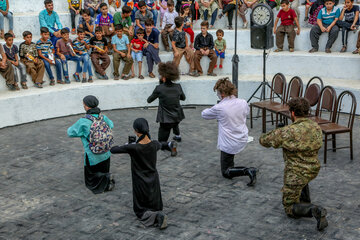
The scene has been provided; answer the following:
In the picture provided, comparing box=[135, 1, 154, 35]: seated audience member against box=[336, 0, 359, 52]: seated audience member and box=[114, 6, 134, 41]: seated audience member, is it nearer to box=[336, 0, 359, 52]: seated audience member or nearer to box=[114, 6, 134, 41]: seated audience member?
box=[114, 6, 134, 41]: seated audience member

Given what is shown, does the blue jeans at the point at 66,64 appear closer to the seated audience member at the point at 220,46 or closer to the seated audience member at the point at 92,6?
the seated audience member at the point at 92,6

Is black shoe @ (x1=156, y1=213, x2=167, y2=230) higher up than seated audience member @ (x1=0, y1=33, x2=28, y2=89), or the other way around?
seated audience member @ (x1=0, y1=33, x2=28, y2=89)

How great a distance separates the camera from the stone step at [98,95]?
10.6 meters

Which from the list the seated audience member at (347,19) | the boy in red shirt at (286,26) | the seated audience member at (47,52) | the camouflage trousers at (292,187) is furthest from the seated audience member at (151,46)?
the camouflage trousers at (292,187)

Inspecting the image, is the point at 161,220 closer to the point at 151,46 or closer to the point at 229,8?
the point at 151,46

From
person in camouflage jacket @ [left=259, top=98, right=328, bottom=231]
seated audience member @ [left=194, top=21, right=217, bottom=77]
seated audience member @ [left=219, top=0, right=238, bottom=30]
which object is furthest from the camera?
seated audience member @ [left=219, top=0, right=238, bottom=30]

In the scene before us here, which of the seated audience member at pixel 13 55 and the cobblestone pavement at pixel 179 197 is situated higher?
the seated audience member at pixel 13 55

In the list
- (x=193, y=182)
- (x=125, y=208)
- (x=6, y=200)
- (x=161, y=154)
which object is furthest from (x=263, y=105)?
(x=6, y=200)

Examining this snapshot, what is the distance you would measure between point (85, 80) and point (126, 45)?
56.0 inches

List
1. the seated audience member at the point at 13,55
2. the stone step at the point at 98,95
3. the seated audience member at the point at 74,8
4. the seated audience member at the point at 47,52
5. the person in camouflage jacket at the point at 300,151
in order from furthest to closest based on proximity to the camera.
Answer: the seated audience member at the point at 74,8
the seated audience member at the point at 47,52
the seated audience member at the point at 13,55
the stone step at the point at 98,95
the person in camouflage jacket at the point at 300,151

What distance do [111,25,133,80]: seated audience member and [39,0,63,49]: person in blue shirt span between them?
1495 millimetres

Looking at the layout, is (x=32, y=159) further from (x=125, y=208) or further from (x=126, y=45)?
(x=126, y=45)

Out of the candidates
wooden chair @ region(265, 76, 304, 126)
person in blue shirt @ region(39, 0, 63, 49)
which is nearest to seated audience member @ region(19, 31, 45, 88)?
person in blue shirt @ region(39, 0, 63, 49)

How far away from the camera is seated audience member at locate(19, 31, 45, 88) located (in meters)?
11.1
